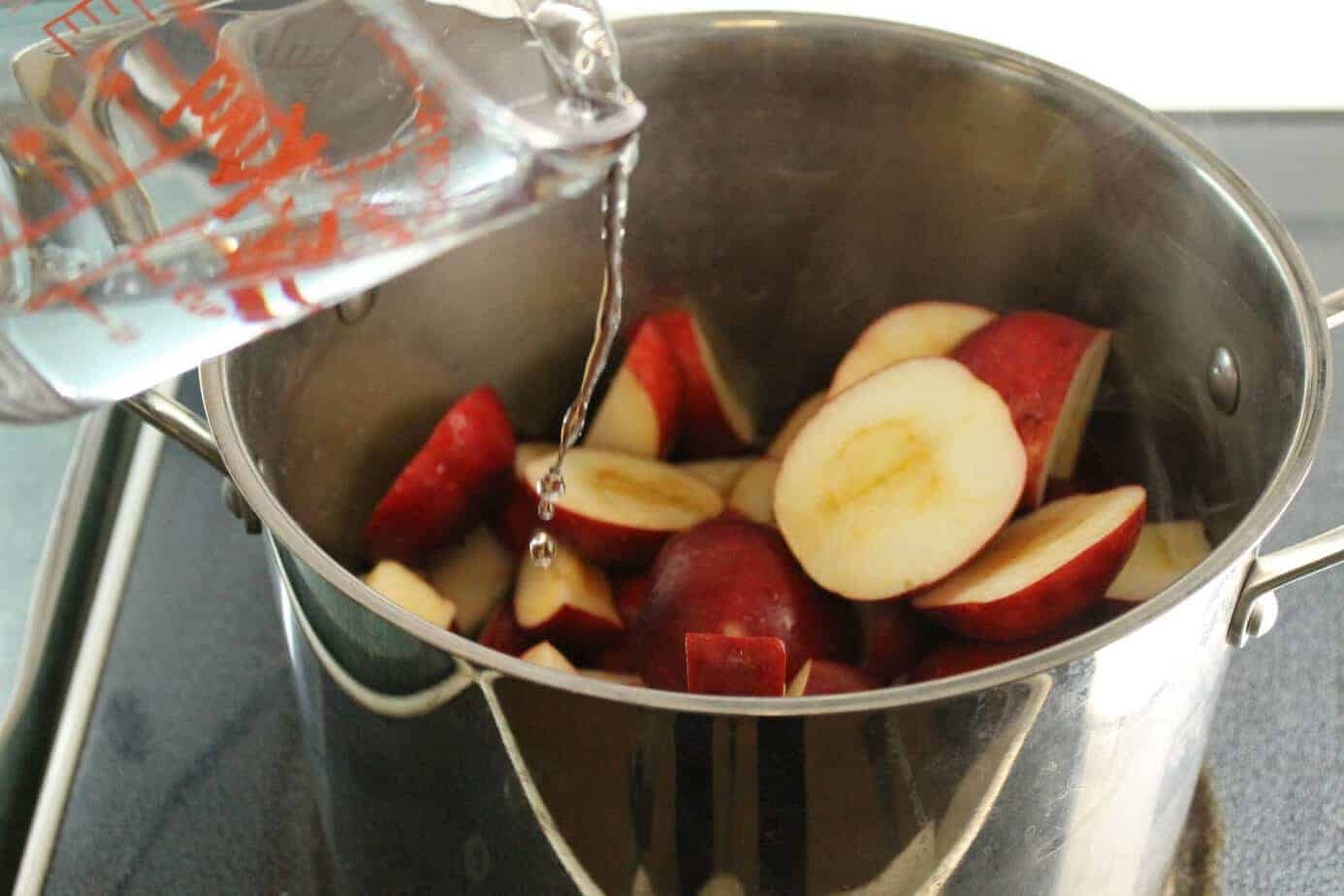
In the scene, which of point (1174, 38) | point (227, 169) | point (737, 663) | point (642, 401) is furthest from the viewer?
point (1174, 38)

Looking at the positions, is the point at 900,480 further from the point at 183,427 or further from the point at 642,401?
the point at 183,427

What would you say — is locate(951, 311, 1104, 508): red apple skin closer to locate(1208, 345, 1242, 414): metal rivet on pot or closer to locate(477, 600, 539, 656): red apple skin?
locate(1208, 345, 1242, 414): metal rivet on pot

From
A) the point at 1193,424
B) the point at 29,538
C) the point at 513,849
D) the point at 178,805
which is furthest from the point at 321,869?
the point at 1193,424

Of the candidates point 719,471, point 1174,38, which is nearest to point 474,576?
point 719,471

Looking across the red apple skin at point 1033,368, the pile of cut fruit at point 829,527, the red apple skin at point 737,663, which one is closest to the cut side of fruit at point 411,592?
the pile of cut fruit at point 829,527

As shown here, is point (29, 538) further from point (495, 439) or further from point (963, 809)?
point (963, 809)

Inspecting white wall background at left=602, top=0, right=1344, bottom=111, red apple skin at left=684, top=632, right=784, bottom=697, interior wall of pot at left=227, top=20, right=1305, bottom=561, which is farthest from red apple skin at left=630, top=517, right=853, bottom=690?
white wall background at left=602, top=0, right=1344, bottom=111
